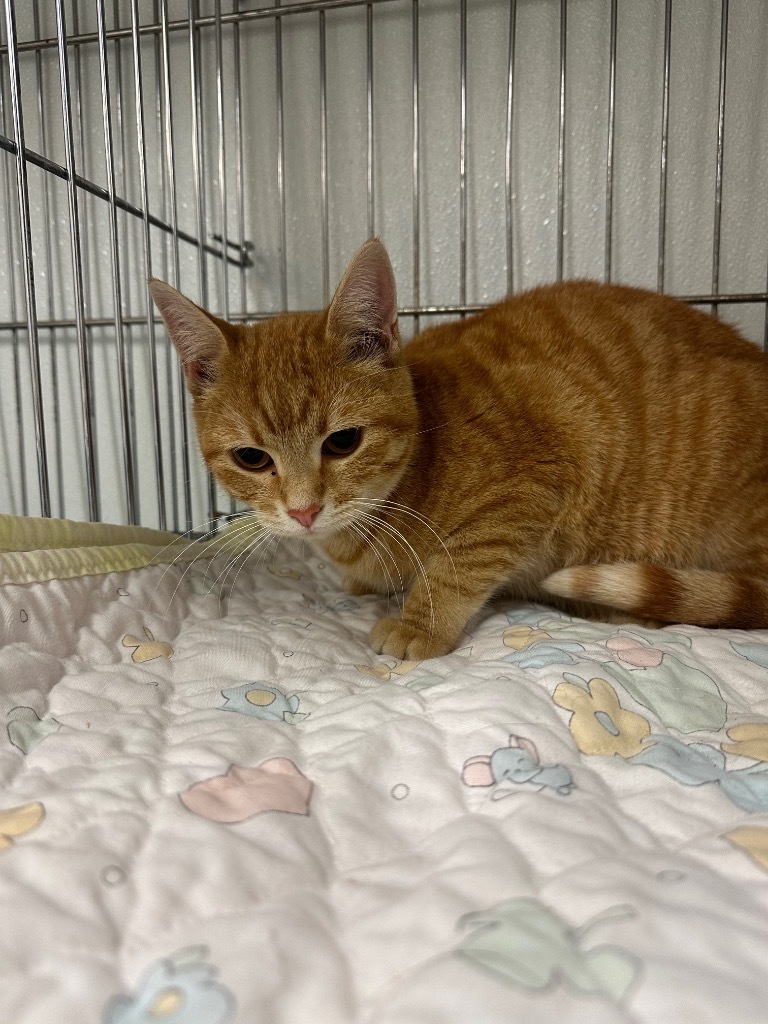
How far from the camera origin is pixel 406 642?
3.50ft

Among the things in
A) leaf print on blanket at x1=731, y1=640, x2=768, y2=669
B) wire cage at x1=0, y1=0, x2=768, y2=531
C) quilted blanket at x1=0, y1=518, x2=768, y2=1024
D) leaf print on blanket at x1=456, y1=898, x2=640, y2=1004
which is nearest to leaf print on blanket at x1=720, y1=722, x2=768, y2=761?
quilted blanket at x1=0, y1=518, x2=768, y2=1024

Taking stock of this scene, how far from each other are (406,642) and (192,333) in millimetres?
653

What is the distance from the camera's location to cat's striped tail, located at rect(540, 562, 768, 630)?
3.51 ft

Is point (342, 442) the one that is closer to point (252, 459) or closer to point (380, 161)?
point (252, 459)

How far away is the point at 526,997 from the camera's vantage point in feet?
1.21

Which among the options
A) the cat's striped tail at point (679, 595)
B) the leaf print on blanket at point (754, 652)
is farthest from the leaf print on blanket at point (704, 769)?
the cat's striped tail at point (679, 595)

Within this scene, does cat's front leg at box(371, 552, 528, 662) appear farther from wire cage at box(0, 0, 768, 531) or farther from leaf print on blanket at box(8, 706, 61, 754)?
wire cage at box(0, 0, 768, 531)

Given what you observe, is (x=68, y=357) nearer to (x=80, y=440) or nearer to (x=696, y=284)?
(x=80, y=440)

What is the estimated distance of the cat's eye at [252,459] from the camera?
3.76 feet

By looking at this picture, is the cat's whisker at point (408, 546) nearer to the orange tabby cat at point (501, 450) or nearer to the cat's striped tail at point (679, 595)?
the orange tabby cat at point (501, 450)

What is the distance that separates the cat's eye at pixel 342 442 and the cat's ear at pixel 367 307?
15cm

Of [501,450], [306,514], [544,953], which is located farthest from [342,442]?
[544,953]

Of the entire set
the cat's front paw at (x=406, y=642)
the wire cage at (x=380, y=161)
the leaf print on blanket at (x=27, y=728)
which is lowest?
the cat's front paw at (x=406, y=642)

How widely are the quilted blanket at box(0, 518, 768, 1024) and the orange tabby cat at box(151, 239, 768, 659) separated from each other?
0.15m
